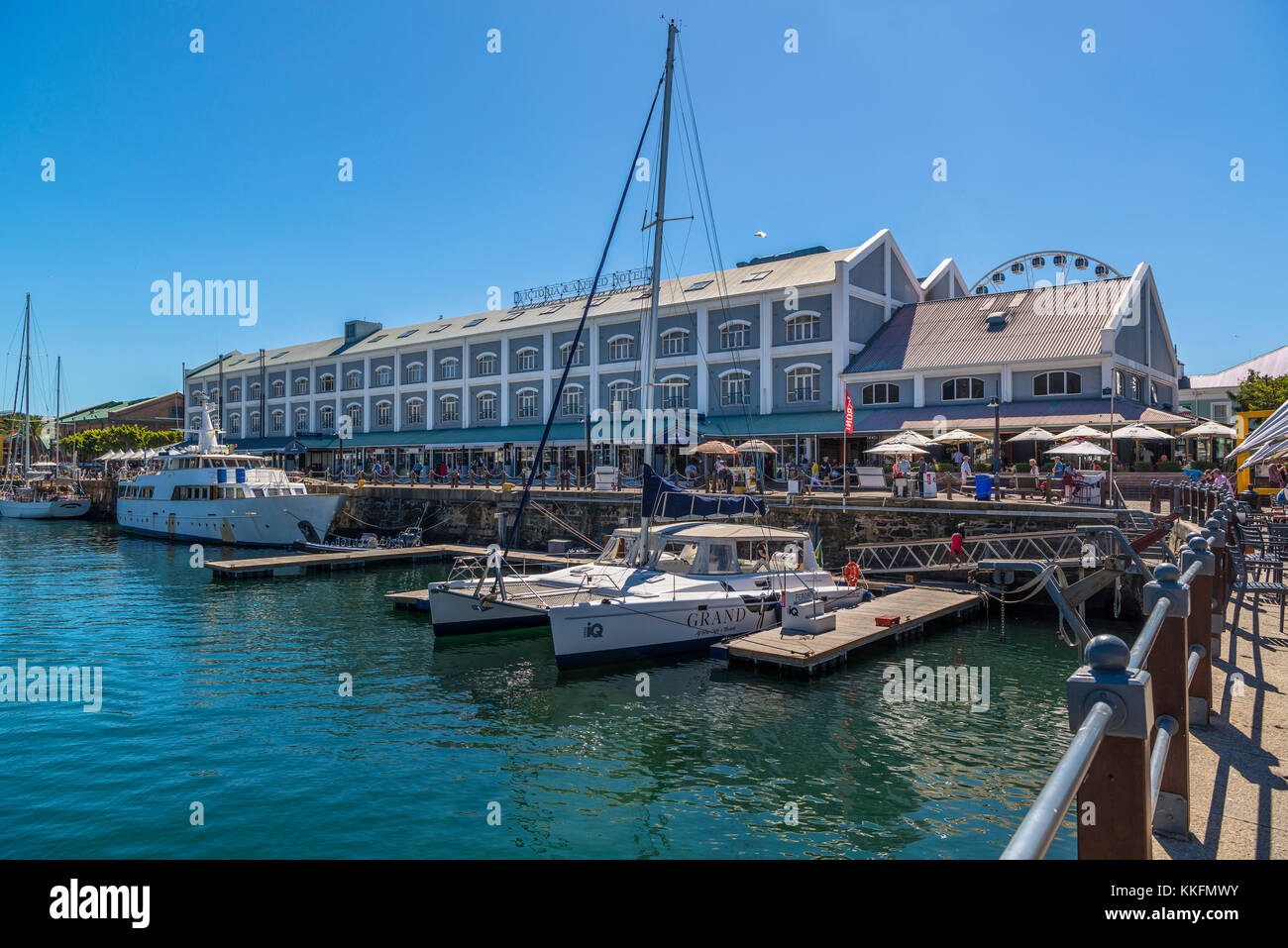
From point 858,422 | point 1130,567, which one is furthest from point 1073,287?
point 1130,567

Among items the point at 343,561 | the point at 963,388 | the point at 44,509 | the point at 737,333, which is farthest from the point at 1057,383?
the point at 44,509

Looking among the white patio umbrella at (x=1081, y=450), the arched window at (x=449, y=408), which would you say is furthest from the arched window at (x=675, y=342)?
the white patio umbrella at (x=1081, y=450)

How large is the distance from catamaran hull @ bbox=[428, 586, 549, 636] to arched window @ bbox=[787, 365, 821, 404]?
87.7ft

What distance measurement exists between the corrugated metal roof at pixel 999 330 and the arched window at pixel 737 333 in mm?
6268

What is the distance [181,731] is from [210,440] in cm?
3770

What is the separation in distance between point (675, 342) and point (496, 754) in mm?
36928

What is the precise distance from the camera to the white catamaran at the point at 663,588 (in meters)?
17.1

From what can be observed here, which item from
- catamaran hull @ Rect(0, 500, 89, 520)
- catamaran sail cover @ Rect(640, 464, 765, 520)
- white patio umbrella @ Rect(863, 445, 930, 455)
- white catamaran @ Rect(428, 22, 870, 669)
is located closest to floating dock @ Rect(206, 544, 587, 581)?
white catamaran @ Rect(428, 22, 870, 669)

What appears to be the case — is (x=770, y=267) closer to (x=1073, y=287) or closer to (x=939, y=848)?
(x=1073, y=287)

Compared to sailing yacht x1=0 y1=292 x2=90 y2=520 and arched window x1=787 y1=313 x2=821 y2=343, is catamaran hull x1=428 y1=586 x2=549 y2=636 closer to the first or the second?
arched window x1=787 y1=313 x2=821 y2=343

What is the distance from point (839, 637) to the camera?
57.8ft

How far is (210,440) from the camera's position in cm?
4619

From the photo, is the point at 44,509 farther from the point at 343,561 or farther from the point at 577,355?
the point at 577,355
